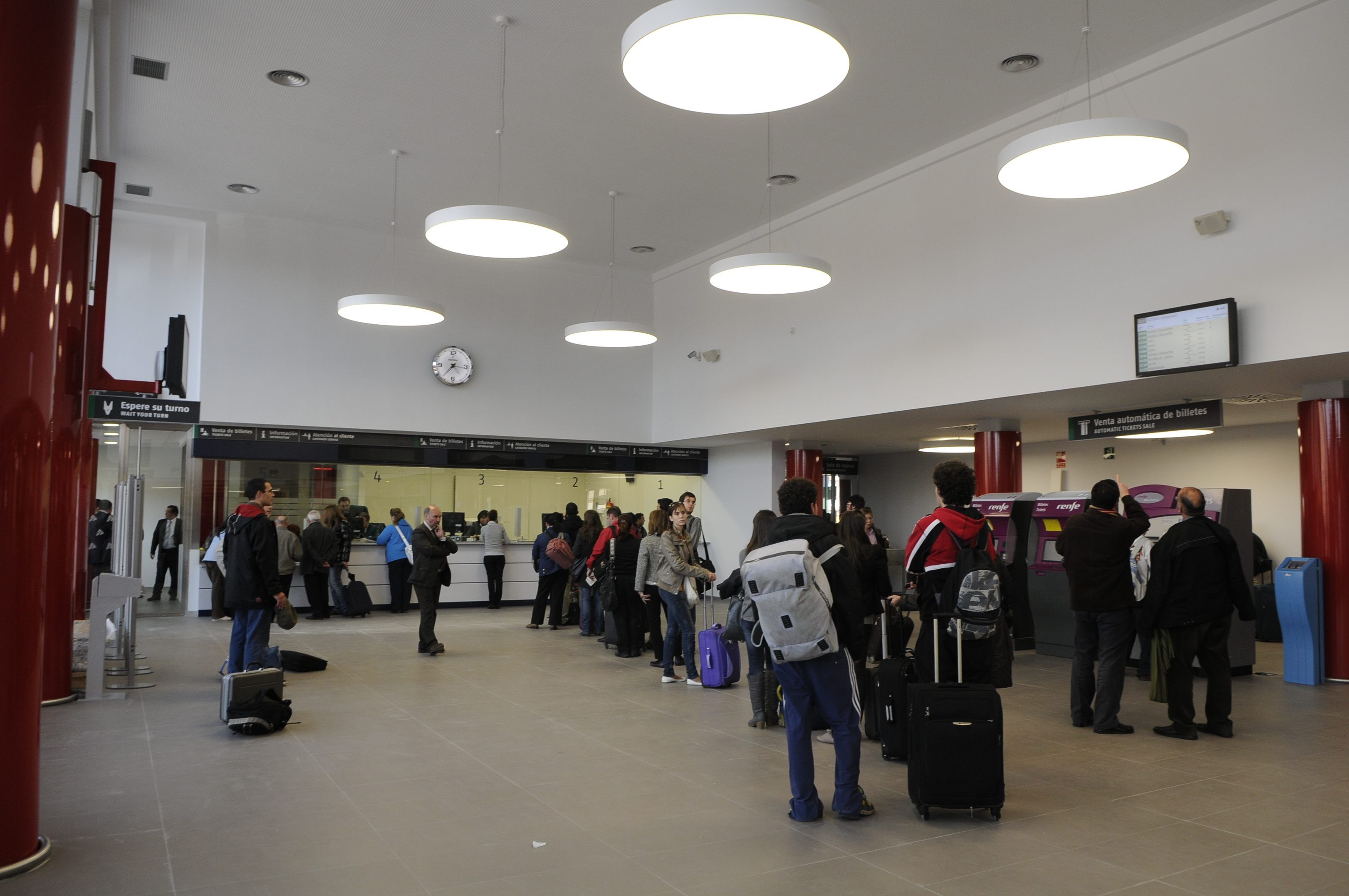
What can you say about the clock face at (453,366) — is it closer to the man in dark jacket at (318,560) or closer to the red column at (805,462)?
the man in dark jacket at (318,560)

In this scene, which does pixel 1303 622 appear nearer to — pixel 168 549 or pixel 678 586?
pixel 678 586

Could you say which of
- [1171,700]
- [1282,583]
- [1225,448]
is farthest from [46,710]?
[1225,448]

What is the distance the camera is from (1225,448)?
44.9ft

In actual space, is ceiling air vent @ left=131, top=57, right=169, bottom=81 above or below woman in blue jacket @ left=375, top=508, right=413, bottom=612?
above

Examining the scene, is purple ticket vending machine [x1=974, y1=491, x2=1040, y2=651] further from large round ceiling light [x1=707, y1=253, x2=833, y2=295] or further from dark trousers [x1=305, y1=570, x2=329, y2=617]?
dark trousers [x1=305, y1=570, x2=329, y2=617]

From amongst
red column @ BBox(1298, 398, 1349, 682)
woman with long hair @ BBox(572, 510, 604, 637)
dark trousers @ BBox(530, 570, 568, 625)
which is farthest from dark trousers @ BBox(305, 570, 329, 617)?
red column @ BBox(1298, 398, 1349, 682)

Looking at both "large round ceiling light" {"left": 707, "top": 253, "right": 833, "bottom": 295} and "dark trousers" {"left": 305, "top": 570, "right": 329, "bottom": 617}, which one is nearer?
"large round ceiling light" {"left": 707, "top": 253, "right": 833, "bottom": 295}

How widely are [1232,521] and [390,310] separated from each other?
28.4ft

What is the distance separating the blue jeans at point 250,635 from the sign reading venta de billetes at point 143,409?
20.8ft

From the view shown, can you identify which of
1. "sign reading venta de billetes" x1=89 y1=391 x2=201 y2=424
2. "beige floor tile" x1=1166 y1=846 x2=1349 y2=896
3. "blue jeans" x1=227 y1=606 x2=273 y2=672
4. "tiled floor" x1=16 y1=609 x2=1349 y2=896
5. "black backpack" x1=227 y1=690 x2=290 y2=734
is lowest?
"tiled floor" x1=16 y1=609 x2=1349 y2=896

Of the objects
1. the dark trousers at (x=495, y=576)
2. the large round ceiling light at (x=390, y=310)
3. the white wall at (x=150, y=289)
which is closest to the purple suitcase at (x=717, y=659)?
the large round ceiling light at (x=390, y=310)

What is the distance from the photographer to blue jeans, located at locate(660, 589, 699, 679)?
791cm

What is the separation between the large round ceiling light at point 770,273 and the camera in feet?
26.6

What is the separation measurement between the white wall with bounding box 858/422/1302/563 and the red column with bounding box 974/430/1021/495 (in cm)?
127
